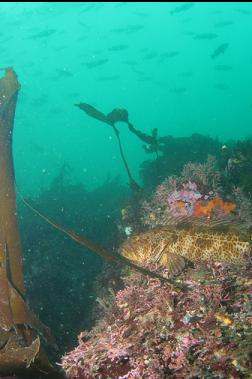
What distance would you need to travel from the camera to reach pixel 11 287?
3.82 metres

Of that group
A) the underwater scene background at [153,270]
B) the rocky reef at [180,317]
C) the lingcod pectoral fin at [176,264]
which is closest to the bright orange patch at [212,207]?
the underwater scene background at [153,270]

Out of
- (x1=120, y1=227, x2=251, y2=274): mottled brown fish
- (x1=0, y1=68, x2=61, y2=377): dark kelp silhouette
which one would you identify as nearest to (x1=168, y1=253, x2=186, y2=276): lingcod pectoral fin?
(x1=120, y1=227, x2=251, y2=274): mottled brown fish

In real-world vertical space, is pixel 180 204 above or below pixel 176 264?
below

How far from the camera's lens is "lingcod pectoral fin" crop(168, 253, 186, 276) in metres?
3.44

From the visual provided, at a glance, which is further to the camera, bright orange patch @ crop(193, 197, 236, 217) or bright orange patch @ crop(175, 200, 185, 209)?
bright orange patch @ crop(175, 200, 185, 209)

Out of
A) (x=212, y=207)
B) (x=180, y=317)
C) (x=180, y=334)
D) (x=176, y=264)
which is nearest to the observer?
(x=180, y=334)

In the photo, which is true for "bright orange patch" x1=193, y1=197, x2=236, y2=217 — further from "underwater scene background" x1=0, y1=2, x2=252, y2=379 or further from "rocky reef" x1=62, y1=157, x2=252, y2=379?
"rocky reef" x1=62, y1=157, x2=252, y2=379

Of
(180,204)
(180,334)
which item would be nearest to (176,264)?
(180,334)

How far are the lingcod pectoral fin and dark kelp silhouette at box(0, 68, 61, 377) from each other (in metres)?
1.50

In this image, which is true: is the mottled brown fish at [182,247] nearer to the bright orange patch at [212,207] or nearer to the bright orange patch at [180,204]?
the bright orange patch at [212,207]

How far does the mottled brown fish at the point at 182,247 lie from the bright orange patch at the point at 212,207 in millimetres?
1776

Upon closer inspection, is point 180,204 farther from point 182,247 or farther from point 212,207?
point 182,247

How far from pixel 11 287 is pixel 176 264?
78.4 inches

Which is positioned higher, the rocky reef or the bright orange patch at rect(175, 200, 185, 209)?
the rocky reef
